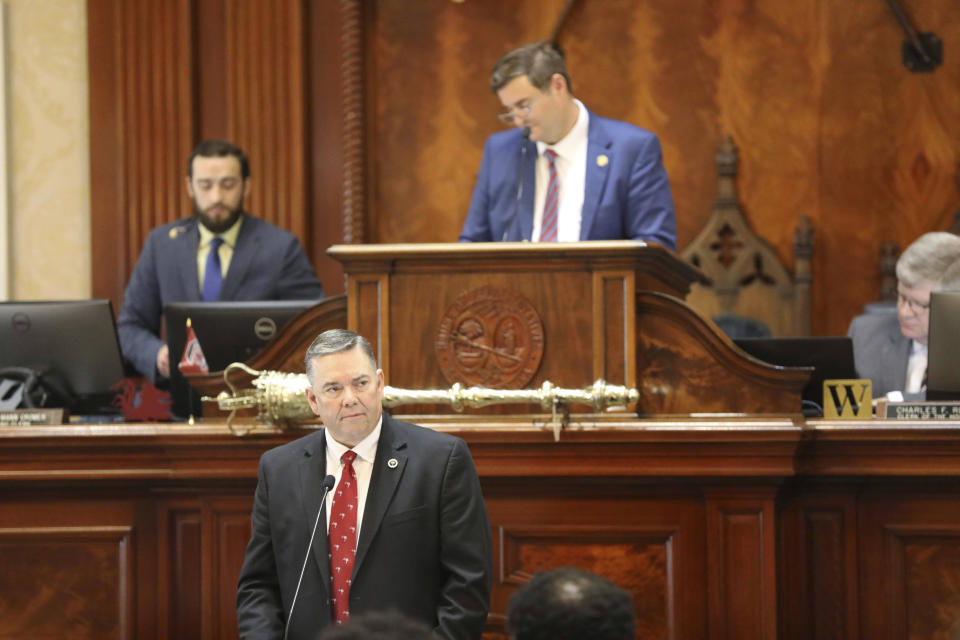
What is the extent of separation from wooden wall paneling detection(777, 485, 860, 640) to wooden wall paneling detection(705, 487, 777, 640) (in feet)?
0.48

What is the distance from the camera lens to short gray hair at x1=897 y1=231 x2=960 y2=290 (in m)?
4.32

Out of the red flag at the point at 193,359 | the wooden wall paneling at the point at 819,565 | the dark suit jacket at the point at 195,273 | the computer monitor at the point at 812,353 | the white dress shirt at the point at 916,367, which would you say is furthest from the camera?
the dark suit jacket at the point at 195,273

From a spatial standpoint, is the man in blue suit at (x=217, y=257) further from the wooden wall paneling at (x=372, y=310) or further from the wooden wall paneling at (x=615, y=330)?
the wooden wall paneling at (x=615, y=330)

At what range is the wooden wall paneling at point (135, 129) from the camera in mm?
6535

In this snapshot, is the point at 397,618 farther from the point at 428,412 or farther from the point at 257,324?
the point at 257,324

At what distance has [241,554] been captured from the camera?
359 cm

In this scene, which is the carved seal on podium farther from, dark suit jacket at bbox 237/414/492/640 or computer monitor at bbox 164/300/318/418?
computer monitor at bbox 164/300/318/418

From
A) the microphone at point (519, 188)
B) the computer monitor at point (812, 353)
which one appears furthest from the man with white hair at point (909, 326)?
the microphone at point (519, 188)

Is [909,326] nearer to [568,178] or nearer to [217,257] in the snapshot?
[568,178]

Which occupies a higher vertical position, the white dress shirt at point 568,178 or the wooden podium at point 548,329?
the white dress shirt at point 568,178

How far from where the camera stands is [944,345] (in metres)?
3.71

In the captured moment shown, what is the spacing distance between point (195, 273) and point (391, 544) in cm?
270

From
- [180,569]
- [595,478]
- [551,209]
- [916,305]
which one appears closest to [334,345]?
[595,478]

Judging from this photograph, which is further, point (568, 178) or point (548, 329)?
point (568, 178)
